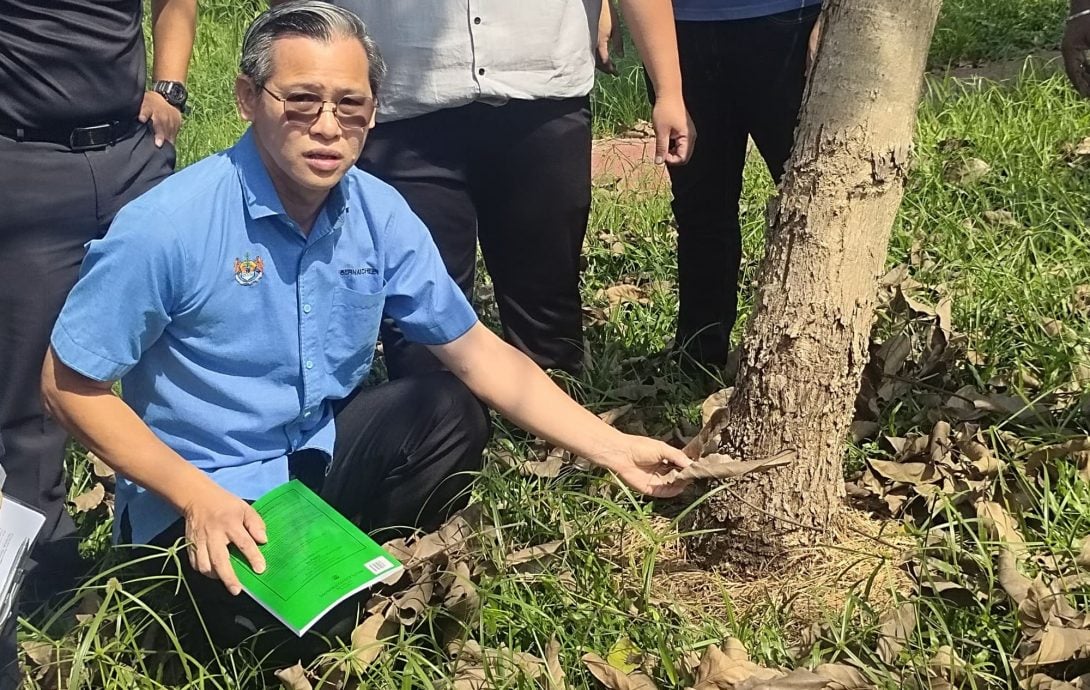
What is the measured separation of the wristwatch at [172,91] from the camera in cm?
264

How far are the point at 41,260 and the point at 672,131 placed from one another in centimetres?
139

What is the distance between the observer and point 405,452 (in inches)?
93.4

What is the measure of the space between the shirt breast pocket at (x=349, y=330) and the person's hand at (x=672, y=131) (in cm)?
84

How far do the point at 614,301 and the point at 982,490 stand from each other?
1.63 metres

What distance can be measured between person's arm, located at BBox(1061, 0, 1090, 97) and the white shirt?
1.08 m

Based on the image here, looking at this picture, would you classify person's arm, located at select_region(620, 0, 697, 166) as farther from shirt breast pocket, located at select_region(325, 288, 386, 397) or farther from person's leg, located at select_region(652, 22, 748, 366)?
shirt breast pocket, located at select_region(325, 288, 386, 397)

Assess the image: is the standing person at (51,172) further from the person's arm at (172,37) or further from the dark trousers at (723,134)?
the dark trousers at (723,134)

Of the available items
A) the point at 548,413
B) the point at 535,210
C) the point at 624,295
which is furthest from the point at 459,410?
the point at 624,295

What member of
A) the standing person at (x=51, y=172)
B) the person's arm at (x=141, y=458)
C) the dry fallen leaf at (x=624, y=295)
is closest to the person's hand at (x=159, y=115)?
the standing person at (x=51, y=172)

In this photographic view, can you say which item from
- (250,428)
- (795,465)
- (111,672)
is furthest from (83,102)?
(795,465)

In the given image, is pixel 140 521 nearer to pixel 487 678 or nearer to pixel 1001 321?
pixel 487 678

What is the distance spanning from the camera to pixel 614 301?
3.72 metres

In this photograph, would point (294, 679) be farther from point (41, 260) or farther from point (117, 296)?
point (41, 260)

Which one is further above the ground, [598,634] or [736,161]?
[736,161]
